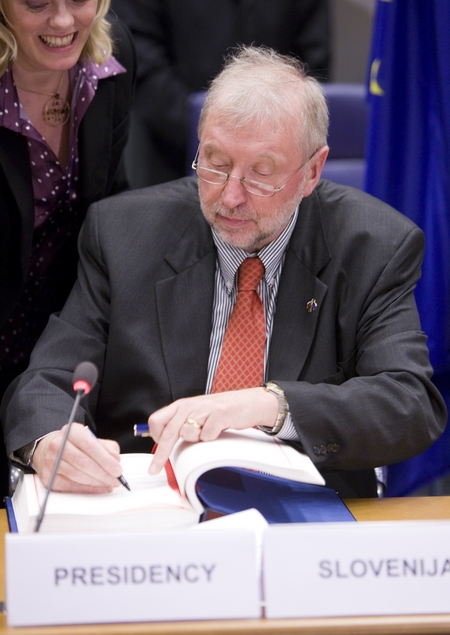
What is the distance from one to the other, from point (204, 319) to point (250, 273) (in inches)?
7.0

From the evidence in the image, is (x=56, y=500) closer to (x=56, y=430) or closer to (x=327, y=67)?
(x=56, y=430)

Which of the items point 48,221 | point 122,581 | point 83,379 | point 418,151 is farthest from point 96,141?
point 122,581

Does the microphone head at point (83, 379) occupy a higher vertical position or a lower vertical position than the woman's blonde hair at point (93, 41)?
lower

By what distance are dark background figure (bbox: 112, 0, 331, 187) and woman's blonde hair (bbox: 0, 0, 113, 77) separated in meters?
1.53

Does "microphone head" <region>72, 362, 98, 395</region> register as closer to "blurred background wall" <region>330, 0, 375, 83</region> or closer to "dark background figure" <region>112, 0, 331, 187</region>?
"dark background figure" <region>112, 0, 331, 187</region>

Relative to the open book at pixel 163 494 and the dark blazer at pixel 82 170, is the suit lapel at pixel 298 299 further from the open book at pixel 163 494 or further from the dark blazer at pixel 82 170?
the dark blazer at pixel 82 170

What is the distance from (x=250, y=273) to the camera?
2443mm

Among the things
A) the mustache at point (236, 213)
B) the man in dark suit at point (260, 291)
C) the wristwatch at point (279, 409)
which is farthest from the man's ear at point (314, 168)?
the wristwatch at point (279, 409)

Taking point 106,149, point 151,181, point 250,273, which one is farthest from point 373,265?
point 151,181

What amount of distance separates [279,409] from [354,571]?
0.63 meters

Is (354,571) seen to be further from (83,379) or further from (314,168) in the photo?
(314,168)

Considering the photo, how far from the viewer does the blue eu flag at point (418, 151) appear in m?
2.75

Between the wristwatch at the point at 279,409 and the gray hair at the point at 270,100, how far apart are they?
26.7 inches

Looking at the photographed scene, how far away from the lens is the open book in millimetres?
1718
